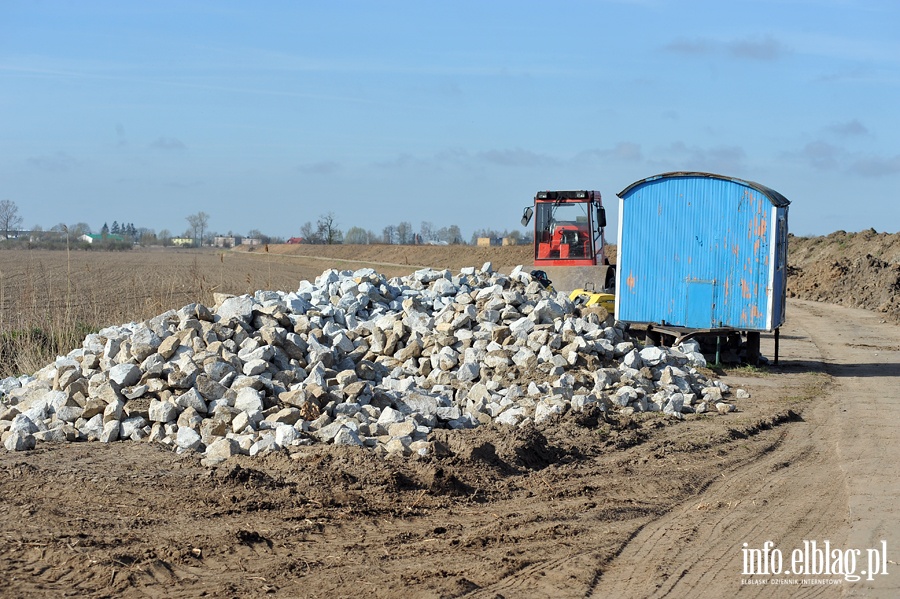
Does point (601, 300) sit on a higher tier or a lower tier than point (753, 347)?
higher

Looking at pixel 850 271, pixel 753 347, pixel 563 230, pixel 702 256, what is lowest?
pixel 753 347

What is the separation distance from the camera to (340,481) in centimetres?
739

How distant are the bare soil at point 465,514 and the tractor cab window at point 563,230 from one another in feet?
31.8

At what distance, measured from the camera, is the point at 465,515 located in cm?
685

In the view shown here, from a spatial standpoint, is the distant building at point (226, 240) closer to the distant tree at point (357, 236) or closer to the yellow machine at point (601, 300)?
the distant tree at point (357, 236)

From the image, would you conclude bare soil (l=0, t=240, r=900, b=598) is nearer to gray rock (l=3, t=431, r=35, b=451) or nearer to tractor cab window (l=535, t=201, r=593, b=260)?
gray rock (l=3, t=431, r=35, b=451)

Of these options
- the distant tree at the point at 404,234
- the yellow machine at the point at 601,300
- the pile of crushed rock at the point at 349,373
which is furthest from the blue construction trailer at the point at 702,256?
the distant tree at the point at 404,234

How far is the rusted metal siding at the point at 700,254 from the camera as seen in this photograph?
14492 mm

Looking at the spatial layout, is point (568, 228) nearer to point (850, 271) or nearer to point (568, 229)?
point (568, 229)

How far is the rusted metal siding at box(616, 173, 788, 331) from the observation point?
14492 millimetres

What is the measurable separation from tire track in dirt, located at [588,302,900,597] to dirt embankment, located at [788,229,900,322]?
63.3ft

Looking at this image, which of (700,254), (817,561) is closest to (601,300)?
(700,254)

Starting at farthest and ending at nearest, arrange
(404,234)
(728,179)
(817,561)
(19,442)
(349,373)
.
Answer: (404,234) → (728,179) → (349,373) → (19,442) → (817,561)

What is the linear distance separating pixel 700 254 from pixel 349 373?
7.30 m
